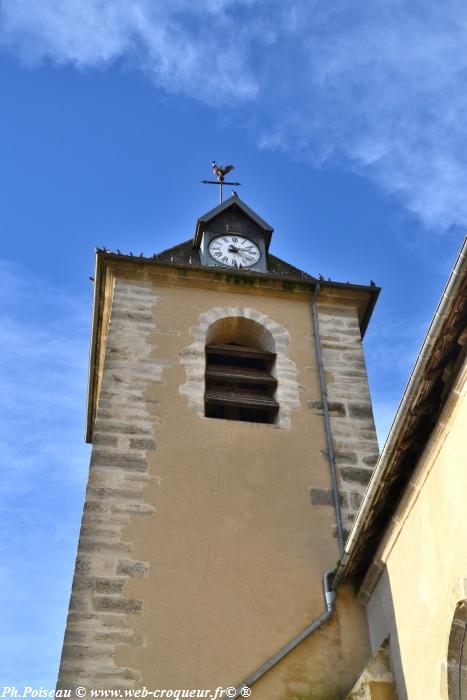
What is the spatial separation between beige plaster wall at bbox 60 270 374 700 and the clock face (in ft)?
7.22

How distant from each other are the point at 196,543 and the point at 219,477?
76 centimetres

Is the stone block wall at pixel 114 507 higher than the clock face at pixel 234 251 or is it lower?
lower

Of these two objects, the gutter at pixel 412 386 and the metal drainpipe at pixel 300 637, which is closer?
the gutter at pixel 412 386

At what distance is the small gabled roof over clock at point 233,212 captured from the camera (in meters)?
12.0

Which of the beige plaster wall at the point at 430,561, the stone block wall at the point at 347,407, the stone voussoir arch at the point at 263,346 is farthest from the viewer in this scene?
the stone voussoir arch at the point at 263,346

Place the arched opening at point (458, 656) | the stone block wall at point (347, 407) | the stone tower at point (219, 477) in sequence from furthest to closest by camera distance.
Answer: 1. the stone block wall at point (347, 407)
2. the stone tower at point (219, 477)
3. the arched opening at point (458, 656)

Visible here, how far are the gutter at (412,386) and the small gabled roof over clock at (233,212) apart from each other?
6.20m

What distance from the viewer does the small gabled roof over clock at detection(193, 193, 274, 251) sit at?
11969 millimetres

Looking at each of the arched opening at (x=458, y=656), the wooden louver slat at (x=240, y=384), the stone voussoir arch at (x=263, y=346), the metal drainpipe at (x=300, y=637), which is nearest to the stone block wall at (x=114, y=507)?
the stone voussoir arch at (x=263, y=346)

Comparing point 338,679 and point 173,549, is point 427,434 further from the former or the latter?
point 173,549

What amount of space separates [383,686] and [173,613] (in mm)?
1677

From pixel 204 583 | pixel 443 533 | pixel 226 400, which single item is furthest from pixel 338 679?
pixel 226 400

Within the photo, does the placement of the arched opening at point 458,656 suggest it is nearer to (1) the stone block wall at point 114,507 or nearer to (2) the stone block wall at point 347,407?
(1) the stone block wall at point 114,507

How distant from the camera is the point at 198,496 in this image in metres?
7.76
